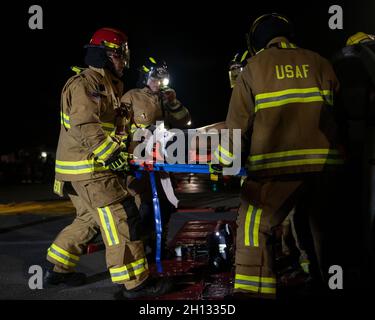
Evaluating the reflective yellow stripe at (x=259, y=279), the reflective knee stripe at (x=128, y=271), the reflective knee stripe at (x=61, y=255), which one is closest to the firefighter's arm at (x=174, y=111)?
the reflective knee stripe at (x=61, y=255)

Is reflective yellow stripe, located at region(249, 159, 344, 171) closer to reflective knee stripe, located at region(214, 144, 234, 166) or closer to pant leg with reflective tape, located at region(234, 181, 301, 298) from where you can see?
pant leg with reflective tape, located at region(234, 181, 301, 298)

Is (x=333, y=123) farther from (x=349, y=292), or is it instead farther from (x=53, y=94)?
(x=53, y=94)

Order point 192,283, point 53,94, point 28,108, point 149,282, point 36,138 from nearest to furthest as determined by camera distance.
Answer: point 149,282
point 192,283
point 53,94
point 28,108
point 36,138

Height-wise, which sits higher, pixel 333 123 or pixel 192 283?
pixel 333 123

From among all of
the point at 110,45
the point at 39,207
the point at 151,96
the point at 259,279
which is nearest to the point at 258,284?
the point at 259,279

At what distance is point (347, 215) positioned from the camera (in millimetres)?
2549

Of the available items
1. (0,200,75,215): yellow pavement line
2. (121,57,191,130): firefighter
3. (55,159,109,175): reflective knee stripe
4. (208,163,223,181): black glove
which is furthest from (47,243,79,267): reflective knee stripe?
(0,200,75,215): yellow pavement line

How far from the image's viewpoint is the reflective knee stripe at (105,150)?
3299 mm

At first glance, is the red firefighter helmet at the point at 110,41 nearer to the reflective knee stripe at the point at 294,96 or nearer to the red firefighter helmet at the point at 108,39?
the red firefighter helmet at the point at 108,39

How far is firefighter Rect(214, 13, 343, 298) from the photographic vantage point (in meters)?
2.71

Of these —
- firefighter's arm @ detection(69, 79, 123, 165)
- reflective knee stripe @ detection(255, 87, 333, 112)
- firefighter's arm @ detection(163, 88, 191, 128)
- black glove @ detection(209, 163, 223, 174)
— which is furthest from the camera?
firefighter's arm @ detection(163, 88, 191, 128)

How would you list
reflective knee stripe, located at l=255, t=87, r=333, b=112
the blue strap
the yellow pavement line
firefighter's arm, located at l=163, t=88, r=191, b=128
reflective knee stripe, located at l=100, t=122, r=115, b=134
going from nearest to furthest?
reflective knee stripe, located at l=255, t=87, r=333, b=112 < reflective knee stripe, located at l=100, t=122, r=115, b=134 < the blue strap < firefighter's arm, located at l=163, t=88, r=191, b=128 < the yellow pavement line
